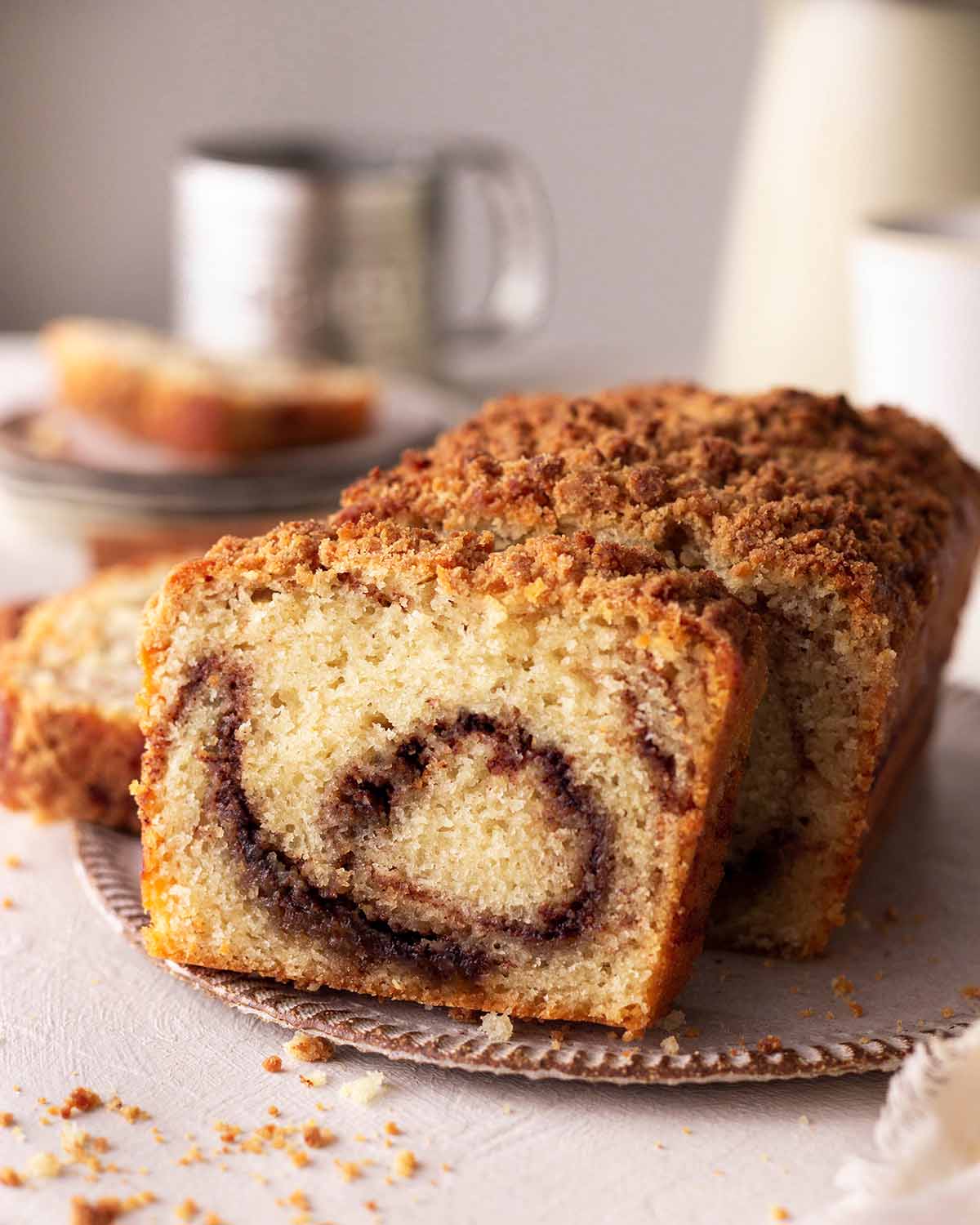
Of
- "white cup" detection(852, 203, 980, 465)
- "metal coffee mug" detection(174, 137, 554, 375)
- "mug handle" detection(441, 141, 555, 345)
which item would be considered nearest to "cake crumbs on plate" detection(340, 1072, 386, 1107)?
"white cup" detection(852, 203, 980, 465)

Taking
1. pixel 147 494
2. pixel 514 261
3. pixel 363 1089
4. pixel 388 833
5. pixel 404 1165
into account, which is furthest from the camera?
pixel 514 261

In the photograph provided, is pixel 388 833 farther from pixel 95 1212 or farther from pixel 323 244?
pixel 323 244

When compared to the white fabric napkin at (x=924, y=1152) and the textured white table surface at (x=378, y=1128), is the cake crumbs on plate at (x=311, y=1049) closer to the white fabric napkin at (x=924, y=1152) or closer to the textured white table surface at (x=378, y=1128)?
the textured white table surface at (x=378, y=1128)

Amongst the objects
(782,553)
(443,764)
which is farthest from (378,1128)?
(782,553)

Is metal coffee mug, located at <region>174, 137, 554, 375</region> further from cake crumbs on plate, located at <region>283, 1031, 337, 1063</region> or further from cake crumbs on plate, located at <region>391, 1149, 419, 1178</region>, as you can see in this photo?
cake crumbs on plate, located at <region>391, 1149, 419, 1178</region>

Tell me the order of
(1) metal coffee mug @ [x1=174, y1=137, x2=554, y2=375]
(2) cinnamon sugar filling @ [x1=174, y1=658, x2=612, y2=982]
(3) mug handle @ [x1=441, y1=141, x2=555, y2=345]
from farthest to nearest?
(3) mug handle @ [x1=441, y1=141, x2=555, y2=345] → (1) metal coffee mug @ [x1=174, y1=137, x2=554, y2=375] → (2) cinnamon sugar filling @ [x1=174, y1=658, x2=612, y2=982]

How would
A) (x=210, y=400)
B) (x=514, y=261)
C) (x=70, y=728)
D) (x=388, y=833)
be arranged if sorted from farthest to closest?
(x=514, y=261), (x=210, y=400), (x=70, y=728), (x=388, y=833)
